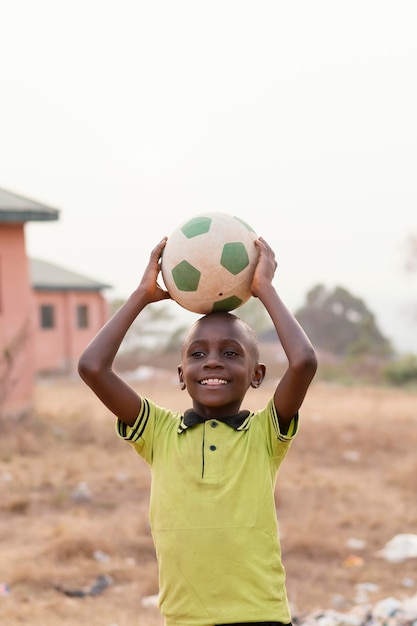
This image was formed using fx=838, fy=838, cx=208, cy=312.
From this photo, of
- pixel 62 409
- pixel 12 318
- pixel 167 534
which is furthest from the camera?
pixel 62 409

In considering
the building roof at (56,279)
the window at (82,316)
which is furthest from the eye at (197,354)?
the window at (82,316)

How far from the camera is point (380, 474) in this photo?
8.63 m

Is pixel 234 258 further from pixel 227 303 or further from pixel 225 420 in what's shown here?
pixel 225 420

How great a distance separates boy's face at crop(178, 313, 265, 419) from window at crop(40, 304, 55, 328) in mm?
22065

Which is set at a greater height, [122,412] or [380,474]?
[122,412]

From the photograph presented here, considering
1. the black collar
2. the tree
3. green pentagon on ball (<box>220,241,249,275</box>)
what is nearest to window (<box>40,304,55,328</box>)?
the tree

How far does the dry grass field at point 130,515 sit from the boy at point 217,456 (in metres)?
2.39

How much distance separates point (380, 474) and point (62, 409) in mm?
5108

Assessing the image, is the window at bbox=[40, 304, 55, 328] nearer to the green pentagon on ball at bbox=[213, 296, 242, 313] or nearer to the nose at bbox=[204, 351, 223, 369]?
the green pentagon on ball at bbox=[213, 296, 242, 313]

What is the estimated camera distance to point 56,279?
82.0 feet

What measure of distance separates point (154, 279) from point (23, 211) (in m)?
8.30

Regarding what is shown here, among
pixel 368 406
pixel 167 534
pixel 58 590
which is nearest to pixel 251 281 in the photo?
pixel 167 534

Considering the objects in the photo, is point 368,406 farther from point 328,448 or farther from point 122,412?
point 122,412

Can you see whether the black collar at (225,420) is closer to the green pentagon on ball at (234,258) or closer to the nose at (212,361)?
the nose at (212,361)
